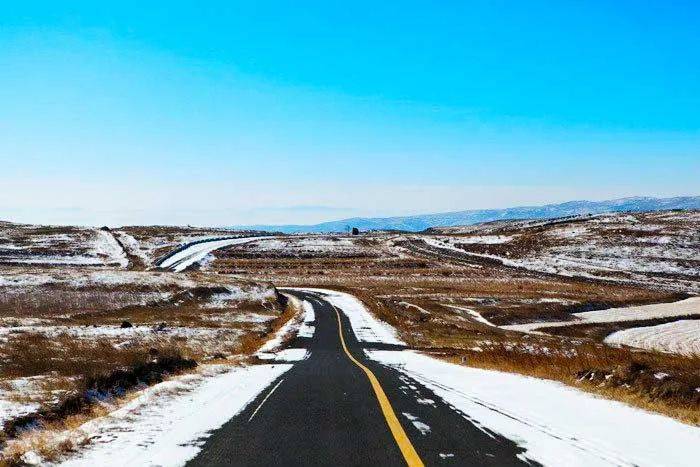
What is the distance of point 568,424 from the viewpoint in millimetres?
7875

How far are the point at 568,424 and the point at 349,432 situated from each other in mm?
3250

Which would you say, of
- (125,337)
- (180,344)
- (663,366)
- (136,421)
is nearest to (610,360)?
(663,366)

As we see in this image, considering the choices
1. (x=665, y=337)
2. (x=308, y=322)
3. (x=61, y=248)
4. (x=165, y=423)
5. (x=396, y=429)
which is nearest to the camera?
(x=396, y=429)

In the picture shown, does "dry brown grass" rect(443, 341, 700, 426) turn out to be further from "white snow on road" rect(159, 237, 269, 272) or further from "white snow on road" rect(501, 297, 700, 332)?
"white snow on road" rect(159, 237, 269, 272)

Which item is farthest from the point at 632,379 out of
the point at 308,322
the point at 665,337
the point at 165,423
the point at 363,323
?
the point at 665,337

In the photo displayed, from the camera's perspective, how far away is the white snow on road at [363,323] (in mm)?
28250

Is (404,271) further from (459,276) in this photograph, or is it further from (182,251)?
(182,251)

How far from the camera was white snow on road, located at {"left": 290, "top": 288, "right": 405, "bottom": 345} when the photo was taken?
2825 centimetres

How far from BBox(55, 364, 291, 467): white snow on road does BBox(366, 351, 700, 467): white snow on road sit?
402 cm

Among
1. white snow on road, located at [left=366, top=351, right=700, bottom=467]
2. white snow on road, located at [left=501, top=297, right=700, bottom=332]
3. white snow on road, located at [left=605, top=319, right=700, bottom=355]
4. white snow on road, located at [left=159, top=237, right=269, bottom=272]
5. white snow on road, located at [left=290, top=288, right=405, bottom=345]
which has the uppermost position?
white snow on road, located at [left=366, top=351, right=700, bottom=467]

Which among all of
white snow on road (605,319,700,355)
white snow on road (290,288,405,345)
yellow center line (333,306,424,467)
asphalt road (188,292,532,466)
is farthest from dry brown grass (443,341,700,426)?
white snow on road (605,319,700,355)

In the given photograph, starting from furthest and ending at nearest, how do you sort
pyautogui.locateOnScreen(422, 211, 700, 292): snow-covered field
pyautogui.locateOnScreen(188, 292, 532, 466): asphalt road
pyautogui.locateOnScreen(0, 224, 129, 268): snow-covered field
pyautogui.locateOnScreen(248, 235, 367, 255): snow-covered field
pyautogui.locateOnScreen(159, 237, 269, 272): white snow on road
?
1. pyautogui.locateOnScreen(248, 235, 367, 255): snow-covered field
2. pyautogui.locateOnScreen(422, 211, 700, 292): snow-covered field
3. pyautogui.locateOnScreen(159, 237, 269, 272): white snow on road
4. pyautogui.locateOnScreen(0, 224, 129, 268): snow-covered field
5. pyautogui.locateOnScreen(188, 292, 532, 466): asphalt road

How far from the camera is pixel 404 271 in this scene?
8475cm

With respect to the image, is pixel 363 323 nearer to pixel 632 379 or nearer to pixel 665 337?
pixel 665 337
